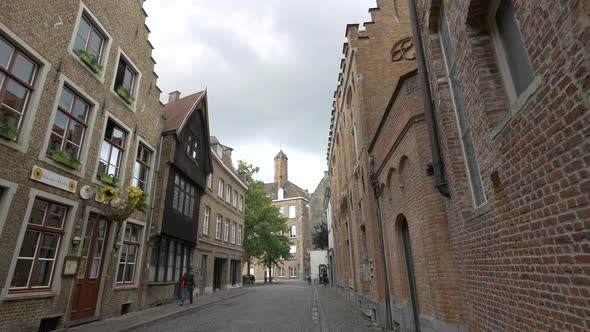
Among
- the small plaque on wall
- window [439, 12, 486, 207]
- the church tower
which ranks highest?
the church tower

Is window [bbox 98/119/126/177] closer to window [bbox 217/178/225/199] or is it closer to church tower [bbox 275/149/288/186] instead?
window [bbox 217/178/225/199]

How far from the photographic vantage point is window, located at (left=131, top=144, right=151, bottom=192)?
13.7 m

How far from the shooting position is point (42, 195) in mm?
8680

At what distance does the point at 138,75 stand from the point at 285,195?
48.4 metres

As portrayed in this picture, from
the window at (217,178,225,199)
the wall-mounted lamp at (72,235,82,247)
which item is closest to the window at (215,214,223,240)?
the window at (217,178,225,199)

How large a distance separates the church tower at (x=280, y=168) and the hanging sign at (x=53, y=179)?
5589cm

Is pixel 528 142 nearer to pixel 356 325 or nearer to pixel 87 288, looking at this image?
pixel 356 325

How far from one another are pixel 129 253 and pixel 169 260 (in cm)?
389

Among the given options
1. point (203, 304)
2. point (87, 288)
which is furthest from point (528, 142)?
point (203, 304)

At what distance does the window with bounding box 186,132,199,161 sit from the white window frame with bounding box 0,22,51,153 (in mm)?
9049

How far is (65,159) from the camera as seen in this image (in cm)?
940

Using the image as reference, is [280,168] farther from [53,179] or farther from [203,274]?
[53,179]

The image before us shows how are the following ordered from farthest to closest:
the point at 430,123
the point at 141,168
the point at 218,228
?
the point at 218,228, the point at 141,168, the point at 430,123

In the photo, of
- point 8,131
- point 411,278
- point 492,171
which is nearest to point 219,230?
point 8,131
